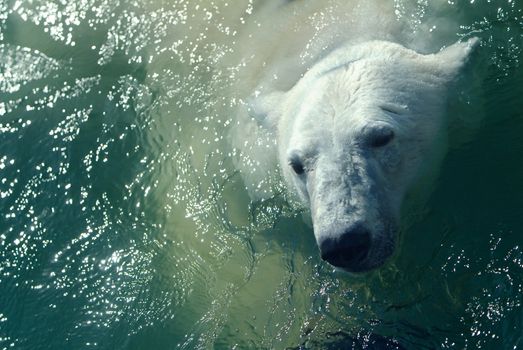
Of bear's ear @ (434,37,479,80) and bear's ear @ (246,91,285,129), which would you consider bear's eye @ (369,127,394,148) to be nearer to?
bear's ear @ (434,37,479,80)

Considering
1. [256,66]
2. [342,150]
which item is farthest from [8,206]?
[342,150]

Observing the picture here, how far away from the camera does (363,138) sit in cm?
412

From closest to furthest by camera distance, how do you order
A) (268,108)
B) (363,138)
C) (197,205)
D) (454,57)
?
(363,138) < (454,57) < (268,108) < (197,205)

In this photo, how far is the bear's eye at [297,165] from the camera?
427cm

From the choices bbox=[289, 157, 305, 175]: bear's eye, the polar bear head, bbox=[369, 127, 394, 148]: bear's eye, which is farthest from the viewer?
bbox=[289, 157, 305, 175]: bear's eye

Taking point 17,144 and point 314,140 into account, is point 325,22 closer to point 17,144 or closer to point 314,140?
point 314,140

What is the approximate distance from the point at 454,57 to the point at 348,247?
5.22 feet

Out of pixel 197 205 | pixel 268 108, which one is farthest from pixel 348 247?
pixel 197 205

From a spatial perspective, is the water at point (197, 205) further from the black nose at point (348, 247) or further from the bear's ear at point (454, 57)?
the black nose at point (348, 247)

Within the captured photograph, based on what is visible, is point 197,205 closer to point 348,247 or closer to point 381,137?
point 381,137

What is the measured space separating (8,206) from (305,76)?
264 centimetres

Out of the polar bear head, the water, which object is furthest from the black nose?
the water

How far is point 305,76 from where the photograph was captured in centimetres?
498

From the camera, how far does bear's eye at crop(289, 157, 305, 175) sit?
4.27m
